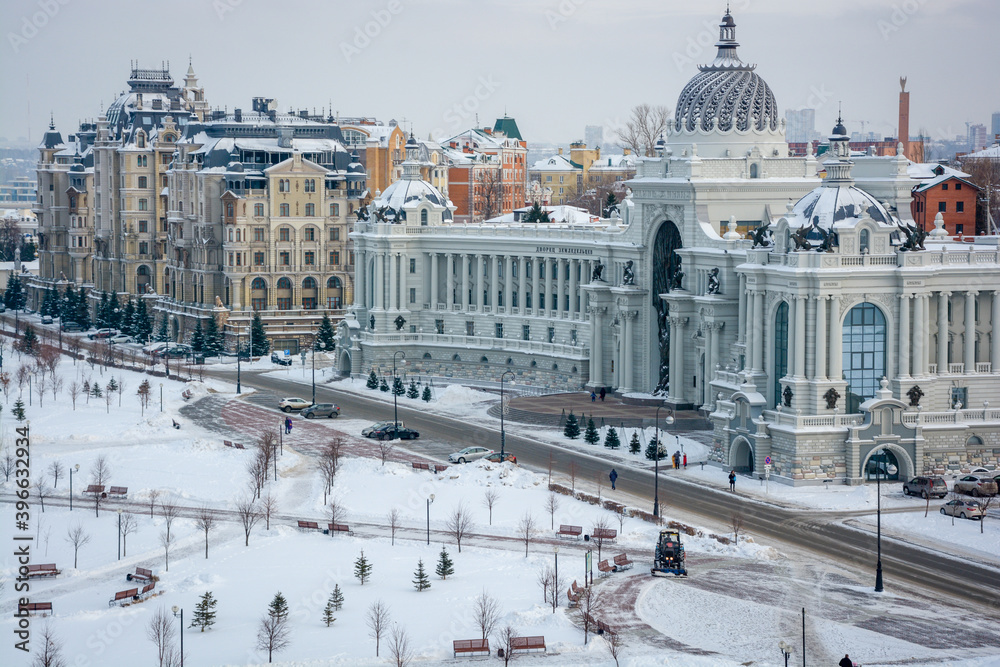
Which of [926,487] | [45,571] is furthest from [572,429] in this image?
[45,571]

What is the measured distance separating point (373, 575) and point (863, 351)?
33015 millimetres

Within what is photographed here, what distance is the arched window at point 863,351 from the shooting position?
95438mm

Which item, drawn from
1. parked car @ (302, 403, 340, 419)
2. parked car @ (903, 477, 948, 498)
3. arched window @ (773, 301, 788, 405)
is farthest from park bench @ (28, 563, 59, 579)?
parked car @ (903, 477, 948, 498)

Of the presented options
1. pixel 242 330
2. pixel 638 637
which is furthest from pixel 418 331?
pixel 638 637

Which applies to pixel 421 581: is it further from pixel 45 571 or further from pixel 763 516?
pixel 763 516

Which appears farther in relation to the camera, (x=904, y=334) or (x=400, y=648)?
(x=904, y=334)

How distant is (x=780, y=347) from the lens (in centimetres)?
9731

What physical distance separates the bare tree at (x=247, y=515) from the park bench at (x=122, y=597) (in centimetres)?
997

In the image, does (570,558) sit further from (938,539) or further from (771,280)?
(771,280)

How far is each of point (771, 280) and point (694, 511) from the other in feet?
53.2

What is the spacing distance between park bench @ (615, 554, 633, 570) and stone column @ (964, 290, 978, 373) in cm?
3015

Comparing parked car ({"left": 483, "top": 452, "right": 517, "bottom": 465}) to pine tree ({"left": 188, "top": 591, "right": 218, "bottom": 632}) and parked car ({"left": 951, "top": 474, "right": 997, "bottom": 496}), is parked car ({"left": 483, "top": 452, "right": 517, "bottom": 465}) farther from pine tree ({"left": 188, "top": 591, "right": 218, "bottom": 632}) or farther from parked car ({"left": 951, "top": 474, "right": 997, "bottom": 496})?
pine tree ({"left": 188, "top": 591, "right": 218, "bottom": 632})

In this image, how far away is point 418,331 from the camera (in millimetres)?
139625

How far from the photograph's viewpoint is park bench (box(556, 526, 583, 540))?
8269cm
